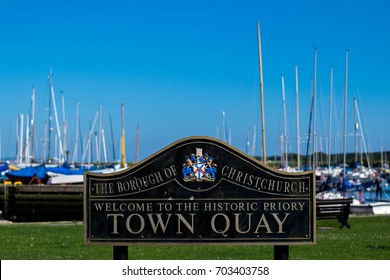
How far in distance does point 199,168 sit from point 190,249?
6.22 m

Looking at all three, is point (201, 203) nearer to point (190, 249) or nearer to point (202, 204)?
point (202, 204)

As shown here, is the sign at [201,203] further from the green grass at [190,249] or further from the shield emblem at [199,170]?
the green grass at [190,249]

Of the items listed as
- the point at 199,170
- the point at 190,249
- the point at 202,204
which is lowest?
the point at 190,249

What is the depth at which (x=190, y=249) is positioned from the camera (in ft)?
54.4

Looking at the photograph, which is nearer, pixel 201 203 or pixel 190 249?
pixel 201 203

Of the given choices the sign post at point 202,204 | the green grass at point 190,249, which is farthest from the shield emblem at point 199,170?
the green grass at point 190,249

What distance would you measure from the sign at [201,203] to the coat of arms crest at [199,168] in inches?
0.5

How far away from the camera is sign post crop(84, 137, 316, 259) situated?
1059 cm

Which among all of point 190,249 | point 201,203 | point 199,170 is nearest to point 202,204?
point 201,203

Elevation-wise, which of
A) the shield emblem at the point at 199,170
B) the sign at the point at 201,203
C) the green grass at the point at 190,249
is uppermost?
the shield emblem at the point at 199,170

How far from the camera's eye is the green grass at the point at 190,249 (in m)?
15.4

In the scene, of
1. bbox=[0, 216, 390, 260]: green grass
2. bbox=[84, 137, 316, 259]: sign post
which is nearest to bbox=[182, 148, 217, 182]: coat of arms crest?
bbox=[84, 137, 316, 259]: sign post

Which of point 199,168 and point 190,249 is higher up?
point 199,168
